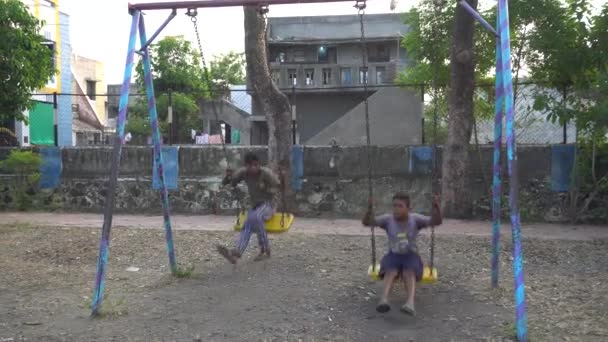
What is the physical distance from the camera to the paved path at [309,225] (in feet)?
34.3

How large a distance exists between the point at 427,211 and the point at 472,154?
1.37 m

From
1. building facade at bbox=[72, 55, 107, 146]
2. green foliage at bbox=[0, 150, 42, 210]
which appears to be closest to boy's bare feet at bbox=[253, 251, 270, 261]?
green foliage at bbox=[0, 150, 42, 210]

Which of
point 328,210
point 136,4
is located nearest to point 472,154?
point 328,210

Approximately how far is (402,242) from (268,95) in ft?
21.4

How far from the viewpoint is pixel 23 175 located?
1345 cm

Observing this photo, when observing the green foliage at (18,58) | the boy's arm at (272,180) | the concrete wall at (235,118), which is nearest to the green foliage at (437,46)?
the boy's arm at (272,180)

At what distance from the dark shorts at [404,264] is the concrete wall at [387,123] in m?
7.38

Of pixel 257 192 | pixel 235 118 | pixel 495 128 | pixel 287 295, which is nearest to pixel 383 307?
pixel 287 295

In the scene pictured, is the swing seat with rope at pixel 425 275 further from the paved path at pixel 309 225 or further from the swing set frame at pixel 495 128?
the paved path at pixel 309 225

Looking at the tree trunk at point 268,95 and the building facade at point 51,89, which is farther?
the building facade at point 51,89

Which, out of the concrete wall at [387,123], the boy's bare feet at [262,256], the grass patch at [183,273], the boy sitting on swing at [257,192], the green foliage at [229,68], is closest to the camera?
the grass patch at [183,273]

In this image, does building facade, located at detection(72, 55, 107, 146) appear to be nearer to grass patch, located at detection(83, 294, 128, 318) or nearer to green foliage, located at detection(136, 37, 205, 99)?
green foliage, located at detection(136, 37, 205, 99)

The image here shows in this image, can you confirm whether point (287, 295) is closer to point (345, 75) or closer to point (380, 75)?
point (345, 75)

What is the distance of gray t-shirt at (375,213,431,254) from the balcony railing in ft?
73.2
